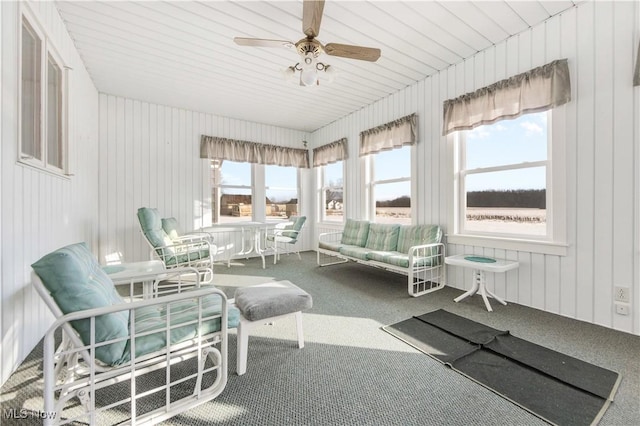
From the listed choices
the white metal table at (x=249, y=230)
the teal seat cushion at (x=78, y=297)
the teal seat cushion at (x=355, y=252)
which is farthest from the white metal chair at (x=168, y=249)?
the teal seat cushion at (x=78, y=297)

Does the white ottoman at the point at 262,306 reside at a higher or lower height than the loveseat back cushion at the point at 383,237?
lower

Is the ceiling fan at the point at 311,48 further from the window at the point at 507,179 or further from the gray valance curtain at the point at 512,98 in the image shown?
the window at the point at 507,179

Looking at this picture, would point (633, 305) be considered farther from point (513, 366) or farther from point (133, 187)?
point (133, 187)

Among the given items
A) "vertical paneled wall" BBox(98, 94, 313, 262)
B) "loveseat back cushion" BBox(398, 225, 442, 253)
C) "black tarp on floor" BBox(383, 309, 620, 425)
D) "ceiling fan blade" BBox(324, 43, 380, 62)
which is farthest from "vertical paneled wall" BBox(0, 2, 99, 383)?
"loveseat back cushion" BBox(398, 225, 442, 253)

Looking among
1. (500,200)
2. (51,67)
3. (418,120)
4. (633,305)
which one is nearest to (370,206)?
(418,120)

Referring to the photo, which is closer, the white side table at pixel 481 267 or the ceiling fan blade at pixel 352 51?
the ceiling fan blade at pixel 352 51

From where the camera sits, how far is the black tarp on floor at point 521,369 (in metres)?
1.35

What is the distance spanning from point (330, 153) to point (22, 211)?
4276 mm

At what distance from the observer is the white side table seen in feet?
8.27

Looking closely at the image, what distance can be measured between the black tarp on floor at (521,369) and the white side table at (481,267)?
55 centimetres

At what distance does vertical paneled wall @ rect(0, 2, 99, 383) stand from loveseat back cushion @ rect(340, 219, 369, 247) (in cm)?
339

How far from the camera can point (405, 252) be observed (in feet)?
11.5

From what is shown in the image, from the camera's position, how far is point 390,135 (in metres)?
3.95

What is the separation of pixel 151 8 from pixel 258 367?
2.94 meters
